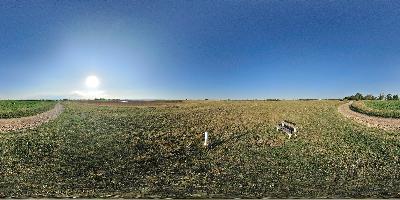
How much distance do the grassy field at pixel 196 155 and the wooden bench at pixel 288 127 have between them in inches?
6.2

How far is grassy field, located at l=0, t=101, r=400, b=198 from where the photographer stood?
10.8 metres

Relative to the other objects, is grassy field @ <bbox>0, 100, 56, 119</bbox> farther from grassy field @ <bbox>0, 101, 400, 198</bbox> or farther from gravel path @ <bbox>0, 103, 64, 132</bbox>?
grassy field @ <bbox>0, 101, 400, 198</bbox>

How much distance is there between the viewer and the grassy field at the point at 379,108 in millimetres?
12047

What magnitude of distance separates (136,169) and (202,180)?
1632mm

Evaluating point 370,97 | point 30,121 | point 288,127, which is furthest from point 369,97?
point 30,121

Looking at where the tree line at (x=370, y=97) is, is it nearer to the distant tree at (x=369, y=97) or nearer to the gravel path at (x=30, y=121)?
the distant tree at (x=369, y=97)

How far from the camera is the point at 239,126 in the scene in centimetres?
1352

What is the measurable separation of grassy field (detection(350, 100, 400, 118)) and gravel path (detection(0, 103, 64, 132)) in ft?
24.9

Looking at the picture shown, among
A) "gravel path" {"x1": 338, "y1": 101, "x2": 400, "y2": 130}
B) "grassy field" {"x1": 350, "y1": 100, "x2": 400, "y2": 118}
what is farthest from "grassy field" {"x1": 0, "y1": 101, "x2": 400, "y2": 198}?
"grassy field" {"x1": 350, "y1": 100, "x2": 400, "y2": 118}

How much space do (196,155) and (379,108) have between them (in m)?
4.70

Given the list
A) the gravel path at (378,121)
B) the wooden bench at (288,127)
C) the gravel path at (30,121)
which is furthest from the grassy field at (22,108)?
the gravel path at (378,121)

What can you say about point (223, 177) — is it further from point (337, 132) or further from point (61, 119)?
point (61, 119)

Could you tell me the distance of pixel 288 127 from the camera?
13039 millimetres

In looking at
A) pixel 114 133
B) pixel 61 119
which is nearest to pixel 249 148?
pixel 114 133
